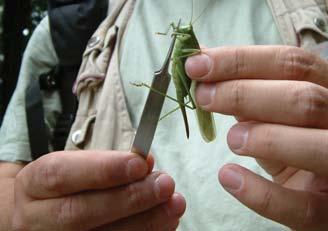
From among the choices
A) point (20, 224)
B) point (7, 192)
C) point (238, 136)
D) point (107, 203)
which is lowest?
point (7, 192)

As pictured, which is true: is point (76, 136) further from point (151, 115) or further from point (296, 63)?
point (296, 63)

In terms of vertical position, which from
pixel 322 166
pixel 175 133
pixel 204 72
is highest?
pixel 204 72

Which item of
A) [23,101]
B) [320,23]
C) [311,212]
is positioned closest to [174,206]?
[311,212]

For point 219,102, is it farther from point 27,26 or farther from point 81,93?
point 27,26

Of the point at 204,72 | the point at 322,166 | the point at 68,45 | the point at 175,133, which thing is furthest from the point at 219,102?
the point at 68,45

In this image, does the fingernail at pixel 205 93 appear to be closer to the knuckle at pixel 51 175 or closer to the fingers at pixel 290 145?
the fingers at pixel 290 145

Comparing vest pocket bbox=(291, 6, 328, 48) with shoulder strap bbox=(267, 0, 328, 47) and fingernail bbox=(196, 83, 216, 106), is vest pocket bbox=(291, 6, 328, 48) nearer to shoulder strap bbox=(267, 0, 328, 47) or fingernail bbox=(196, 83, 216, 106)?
shoulder strap bbox=(267, 0, 328, 47)
